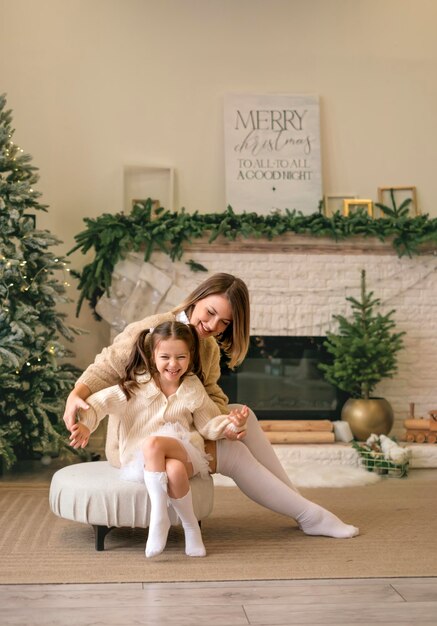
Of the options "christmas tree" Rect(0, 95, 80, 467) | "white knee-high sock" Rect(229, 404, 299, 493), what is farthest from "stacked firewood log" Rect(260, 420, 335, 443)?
"white knee-high sock" Rect(229, 404, 299, 493)

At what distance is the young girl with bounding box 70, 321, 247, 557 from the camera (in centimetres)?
275

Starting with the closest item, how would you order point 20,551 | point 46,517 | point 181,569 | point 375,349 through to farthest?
point 181,569
point 20,551
point 46,517
point 375,349

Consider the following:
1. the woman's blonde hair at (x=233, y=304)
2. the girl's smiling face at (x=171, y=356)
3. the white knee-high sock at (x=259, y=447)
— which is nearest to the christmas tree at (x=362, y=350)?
the white knee-high sock at (x=259, y=447)

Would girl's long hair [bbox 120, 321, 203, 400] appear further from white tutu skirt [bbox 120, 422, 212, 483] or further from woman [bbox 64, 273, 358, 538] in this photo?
white tutu skirt [bbox 120, 422, 212, 483]

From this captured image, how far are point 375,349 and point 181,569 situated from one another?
2.63 meters

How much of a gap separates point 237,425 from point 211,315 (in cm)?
41

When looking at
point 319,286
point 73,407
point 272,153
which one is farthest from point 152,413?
point 272,153

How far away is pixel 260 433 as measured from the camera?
3.17 meters

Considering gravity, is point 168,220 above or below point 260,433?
above

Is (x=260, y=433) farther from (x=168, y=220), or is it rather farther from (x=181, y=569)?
(x=168, y=220)

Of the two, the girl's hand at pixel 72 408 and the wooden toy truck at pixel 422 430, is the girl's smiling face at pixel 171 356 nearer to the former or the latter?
the girl's hand at pixel 72 408

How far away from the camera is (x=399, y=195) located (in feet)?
18.6

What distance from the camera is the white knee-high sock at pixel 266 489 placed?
3014 millimetres

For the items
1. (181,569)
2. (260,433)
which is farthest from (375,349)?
(181,569)
